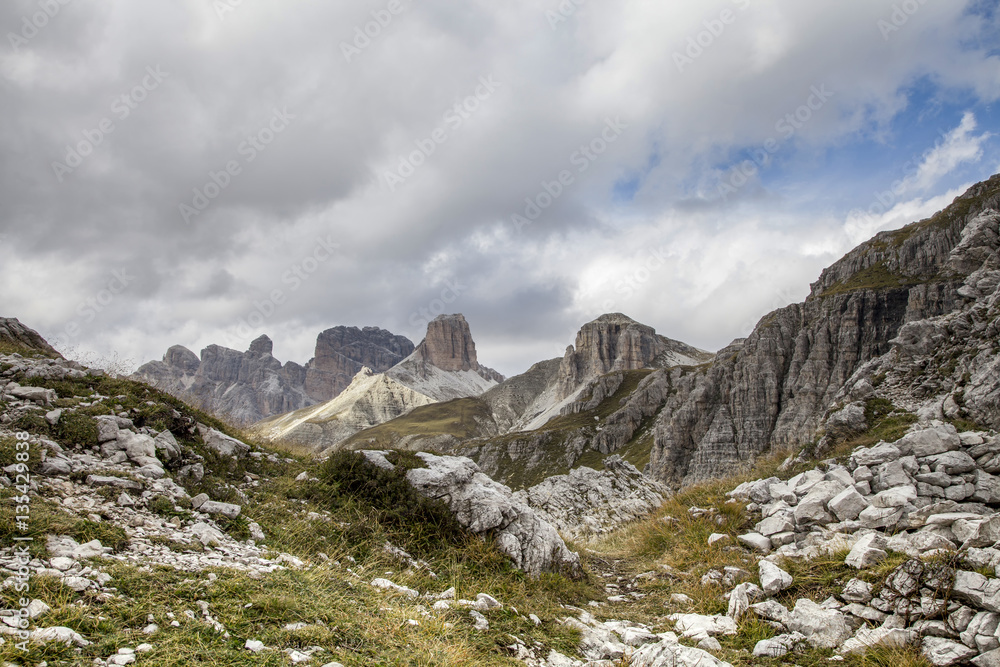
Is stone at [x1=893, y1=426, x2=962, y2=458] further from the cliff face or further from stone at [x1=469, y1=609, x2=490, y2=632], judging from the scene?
the cliff face

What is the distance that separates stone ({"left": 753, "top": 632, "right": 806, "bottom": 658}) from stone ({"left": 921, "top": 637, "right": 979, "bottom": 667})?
144cm

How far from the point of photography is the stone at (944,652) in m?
5.81

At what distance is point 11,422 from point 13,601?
21.7 feet

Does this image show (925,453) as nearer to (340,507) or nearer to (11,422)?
(340,507)

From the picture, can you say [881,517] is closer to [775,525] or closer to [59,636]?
[775,525]

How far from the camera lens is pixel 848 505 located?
10648mm

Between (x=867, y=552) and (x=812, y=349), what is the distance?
10179 centimetres

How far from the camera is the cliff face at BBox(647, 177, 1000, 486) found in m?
86.5

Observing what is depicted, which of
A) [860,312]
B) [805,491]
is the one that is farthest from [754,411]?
[805,491]

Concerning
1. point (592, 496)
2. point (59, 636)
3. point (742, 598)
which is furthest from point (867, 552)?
point (592, 496)

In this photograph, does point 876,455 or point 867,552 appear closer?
point 867,552

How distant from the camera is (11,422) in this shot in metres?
9.31

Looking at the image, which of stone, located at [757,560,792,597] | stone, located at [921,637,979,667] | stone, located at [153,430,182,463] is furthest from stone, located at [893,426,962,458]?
stone, located at [153,430,182,463]

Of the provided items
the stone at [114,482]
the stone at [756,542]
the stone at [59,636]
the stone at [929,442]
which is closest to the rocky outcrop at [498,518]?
the stone at [756,542]
